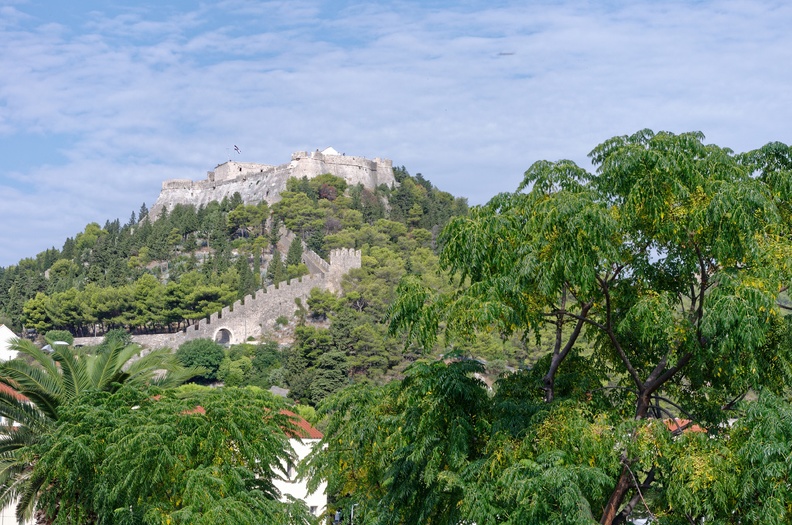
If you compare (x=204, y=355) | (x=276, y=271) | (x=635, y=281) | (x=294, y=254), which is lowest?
(x=204, y=355)

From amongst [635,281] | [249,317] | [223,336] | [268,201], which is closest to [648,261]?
[635,281]

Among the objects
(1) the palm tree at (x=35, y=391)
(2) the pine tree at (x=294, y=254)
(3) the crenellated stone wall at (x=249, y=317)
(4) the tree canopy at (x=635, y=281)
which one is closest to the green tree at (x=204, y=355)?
(3) the crenellated stone wall at (x=249, y=317)

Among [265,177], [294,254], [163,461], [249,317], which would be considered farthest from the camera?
[265,177]

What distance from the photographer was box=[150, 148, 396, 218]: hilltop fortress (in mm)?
102438

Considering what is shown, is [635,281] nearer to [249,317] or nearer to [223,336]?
[249,317]

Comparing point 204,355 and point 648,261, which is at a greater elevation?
point 648,261

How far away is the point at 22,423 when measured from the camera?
1630 cm

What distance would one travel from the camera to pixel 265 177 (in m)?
105

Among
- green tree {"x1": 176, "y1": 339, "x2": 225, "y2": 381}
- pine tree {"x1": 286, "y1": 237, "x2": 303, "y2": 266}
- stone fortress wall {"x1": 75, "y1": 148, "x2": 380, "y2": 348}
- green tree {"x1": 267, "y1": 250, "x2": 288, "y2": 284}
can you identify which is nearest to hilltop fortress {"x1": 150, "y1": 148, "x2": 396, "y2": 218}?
stone fortress wall {"x1": 75, "y1": 148, "x2": 380, "y2": 348}

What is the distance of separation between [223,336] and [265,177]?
36760mm

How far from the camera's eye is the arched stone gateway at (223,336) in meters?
70.7

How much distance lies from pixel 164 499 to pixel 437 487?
15.2 feet

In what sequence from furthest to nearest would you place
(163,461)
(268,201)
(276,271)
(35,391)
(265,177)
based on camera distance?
(265,177) → (268,201) → (276,271) → (35,391) → (163,461)

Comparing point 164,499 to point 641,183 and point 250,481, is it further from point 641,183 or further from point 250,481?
point 641,183
